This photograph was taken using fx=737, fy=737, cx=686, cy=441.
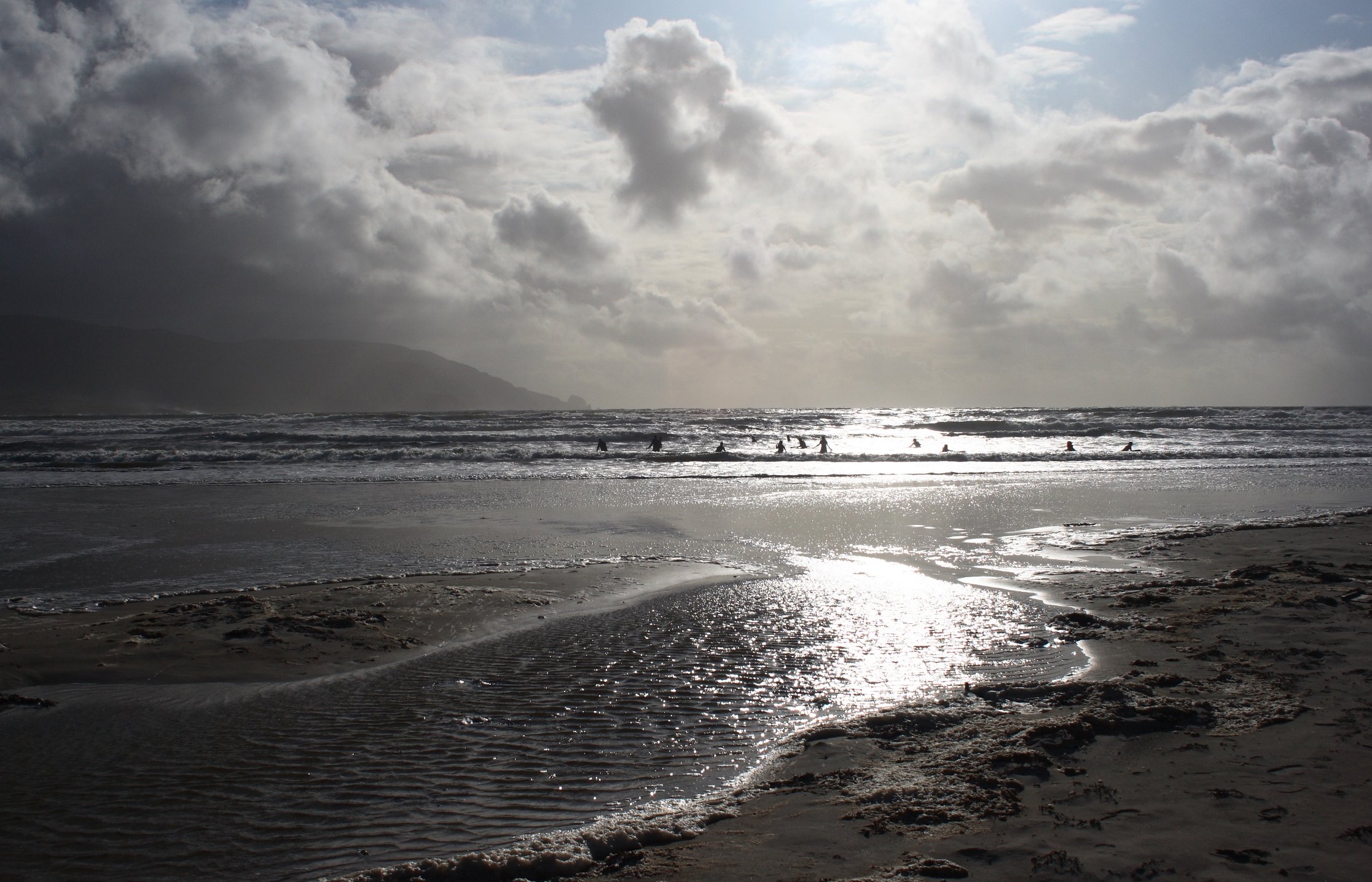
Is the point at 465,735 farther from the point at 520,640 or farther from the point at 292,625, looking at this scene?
the point at 292,625

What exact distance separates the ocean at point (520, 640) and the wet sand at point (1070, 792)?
1.09 feet

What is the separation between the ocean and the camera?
3463 mm

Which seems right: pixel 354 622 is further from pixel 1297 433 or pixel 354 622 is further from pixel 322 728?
pixel 1297 433

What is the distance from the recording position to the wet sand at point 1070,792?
2.82 meters

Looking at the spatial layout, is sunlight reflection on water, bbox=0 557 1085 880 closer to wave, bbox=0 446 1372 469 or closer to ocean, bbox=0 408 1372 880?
ocean, bbox=0 408 1372 880

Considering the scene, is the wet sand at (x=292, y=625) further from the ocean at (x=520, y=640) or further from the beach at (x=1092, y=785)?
→ the beach at (x=1092, y=785)

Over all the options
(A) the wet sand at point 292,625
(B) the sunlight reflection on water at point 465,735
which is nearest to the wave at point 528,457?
(A) the wet sand at point 292,625

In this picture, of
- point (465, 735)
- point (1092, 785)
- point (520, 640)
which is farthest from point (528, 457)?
point (1092, 785)

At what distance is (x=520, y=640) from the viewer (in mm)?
6145

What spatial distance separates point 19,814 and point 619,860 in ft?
9.43

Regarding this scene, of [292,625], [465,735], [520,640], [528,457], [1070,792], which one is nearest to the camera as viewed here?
[1070,792]

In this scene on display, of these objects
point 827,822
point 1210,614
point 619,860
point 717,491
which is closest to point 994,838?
point 827,822

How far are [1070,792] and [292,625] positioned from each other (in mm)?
5999

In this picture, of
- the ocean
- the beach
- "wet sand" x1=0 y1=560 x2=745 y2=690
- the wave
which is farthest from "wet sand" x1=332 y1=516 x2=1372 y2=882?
the wave
